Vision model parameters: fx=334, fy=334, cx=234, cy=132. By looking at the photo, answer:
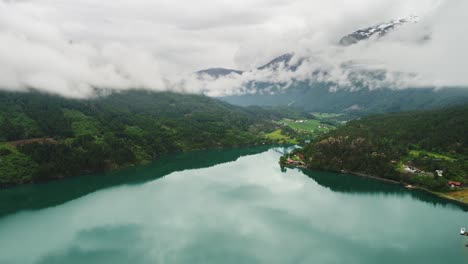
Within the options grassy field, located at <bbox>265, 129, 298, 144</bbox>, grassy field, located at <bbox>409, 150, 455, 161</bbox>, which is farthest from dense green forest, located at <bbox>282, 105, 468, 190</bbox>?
grassy field, located at <bbox>265, 129, 298, 144</bbox>

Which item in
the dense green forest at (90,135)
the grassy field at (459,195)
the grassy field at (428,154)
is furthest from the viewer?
the dense green forest at (90,135)

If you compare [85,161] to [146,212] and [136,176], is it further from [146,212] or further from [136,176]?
[146,212]

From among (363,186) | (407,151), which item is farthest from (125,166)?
(407,151)

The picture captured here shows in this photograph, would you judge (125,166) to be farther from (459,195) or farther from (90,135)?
(459,195)

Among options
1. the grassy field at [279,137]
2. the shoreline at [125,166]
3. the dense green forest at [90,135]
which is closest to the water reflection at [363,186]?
the shoreline at [125,166]

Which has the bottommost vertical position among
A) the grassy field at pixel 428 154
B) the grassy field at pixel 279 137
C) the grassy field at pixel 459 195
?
the grassy field at pixel 279 137

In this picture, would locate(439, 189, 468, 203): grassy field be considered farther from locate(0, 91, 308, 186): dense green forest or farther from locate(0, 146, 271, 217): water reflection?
locate(0, 91, 308, 186): dense green forest

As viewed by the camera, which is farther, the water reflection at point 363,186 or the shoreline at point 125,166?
the shoreline at point 125,166

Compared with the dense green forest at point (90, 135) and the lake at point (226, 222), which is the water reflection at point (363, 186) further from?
the dense green forest at point (90, 135)
